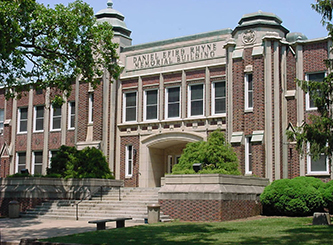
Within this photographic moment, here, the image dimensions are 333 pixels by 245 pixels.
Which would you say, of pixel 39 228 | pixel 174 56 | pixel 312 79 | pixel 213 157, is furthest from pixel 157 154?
pixel 39 228

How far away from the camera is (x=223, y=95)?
91.0ft

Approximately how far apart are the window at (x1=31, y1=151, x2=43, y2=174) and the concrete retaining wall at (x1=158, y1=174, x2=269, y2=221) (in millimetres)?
15879

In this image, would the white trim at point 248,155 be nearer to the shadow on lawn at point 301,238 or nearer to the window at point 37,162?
the shadow on lawn at point 301,238

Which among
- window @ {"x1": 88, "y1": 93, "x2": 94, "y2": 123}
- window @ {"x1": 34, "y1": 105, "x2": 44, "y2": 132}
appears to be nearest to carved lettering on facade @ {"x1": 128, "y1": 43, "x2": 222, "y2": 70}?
window @ {"x1": 88, "y1": 93, "x2": 94, "y2": 123}

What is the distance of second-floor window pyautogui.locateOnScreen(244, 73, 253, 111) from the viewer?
26167 mm

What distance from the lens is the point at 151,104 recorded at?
98.9 ft

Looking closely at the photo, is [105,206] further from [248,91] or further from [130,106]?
[248,91]

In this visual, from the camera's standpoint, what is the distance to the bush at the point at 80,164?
1040 inches

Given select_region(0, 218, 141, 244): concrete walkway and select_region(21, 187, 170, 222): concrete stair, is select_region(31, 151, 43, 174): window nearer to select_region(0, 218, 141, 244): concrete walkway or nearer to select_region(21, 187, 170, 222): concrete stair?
select_region(21, 187, 170, 222): concrete stair

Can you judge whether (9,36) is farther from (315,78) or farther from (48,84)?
(315,78)

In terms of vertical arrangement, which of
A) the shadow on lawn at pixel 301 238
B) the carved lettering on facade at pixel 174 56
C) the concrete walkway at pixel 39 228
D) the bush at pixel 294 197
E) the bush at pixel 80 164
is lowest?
the concrete walkway at pixel 39 228

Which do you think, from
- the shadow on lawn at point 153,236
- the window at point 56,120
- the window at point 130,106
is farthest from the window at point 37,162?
the shadow on lawn at point 153,236

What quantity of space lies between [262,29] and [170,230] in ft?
45.8

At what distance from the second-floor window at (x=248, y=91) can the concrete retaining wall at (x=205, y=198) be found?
574 centimetres
